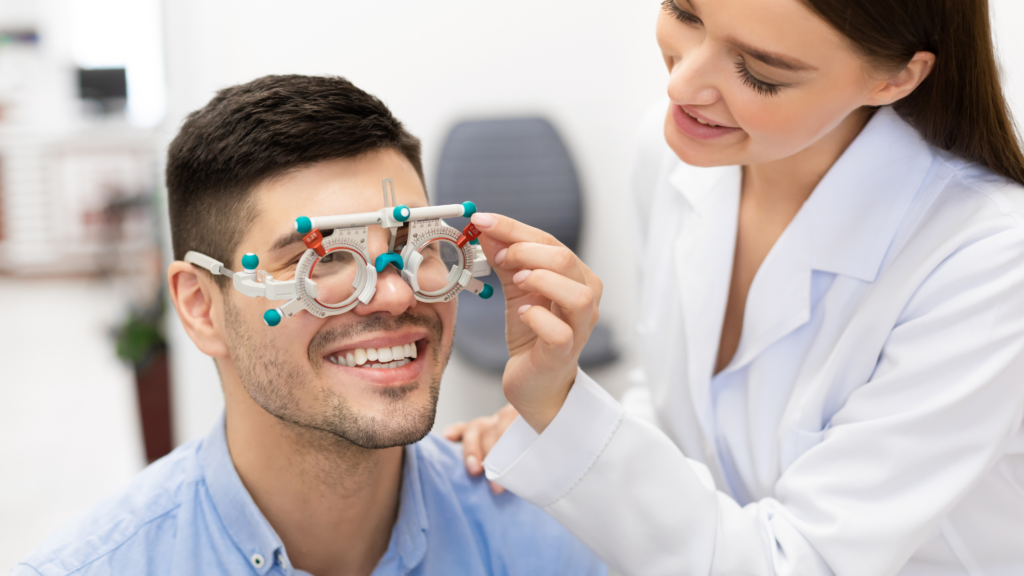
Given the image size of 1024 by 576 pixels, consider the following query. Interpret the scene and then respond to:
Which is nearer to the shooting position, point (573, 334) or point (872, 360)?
point (573, 334)

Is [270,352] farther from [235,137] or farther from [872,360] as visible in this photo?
[872,360]

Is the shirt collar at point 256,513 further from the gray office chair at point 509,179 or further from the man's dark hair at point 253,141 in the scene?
the gray office chair at point 509,179

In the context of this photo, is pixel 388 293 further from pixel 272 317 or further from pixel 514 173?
pixel 514 173

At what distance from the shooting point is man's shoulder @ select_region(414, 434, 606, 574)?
137cm

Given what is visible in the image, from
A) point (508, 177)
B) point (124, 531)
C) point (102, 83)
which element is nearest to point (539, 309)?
point (124, 531)

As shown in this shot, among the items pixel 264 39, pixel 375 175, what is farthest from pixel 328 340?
pixel 264 39

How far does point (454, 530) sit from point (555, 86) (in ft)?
7.84

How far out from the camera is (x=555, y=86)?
11.0 feet

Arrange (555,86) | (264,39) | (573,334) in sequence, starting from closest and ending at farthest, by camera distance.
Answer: (573,334), (264,39), (555,86)

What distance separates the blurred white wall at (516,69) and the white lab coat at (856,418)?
6.20 feet

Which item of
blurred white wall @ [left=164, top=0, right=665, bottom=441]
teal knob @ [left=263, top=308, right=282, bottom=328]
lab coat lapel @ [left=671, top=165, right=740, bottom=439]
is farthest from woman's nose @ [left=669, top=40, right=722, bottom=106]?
blurred white wall @ [left=164, top=0, right=665, bottom=441]

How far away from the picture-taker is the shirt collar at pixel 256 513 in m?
1.18

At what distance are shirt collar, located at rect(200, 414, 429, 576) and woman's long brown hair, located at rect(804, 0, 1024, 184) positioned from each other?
96cm

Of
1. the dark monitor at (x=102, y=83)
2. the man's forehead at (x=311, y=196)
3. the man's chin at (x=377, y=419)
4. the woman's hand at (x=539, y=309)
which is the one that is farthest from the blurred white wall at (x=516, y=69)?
the dark monitor at (x=102, y=83)
